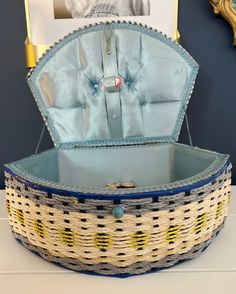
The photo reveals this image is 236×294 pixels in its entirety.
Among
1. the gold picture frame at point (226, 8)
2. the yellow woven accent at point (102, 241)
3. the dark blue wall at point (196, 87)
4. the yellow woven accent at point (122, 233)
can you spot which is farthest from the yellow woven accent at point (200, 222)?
the gold picture frame at point (226, 8)

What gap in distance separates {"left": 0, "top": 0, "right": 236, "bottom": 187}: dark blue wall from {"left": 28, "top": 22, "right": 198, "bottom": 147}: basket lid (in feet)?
0.54

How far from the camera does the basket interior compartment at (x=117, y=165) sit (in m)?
0.91

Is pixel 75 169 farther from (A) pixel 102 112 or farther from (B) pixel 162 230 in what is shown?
(B) pixel 162 230

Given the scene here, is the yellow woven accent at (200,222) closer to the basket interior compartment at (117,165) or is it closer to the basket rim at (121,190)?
the basket rim at (121,190)

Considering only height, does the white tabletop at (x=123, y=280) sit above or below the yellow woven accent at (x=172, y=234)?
below

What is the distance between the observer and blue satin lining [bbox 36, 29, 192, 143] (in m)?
0.89

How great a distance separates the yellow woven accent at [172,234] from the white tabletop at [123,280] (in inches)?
2.7

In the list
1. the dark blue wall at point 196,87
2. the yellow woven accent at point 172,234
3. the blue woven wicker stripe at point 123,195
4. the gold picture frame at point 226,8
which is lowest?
the yellow woven accent at point 172,234

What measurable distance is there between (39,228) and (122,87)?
44cm

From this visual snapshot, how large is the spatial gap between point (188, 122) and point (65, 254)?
24.3 inches

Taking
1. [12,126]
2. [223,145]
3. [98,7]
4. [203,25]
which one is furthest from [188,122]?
[12,126]

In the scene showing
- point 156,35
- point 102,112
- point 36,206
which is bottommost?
point 36,206

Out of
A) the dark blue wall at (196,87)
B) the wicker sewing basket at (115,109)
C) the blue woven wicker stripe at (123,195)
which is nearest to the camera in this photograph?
the blue woven wicker stripe at (123,195)

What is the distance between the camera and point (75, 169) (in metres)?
0.94
